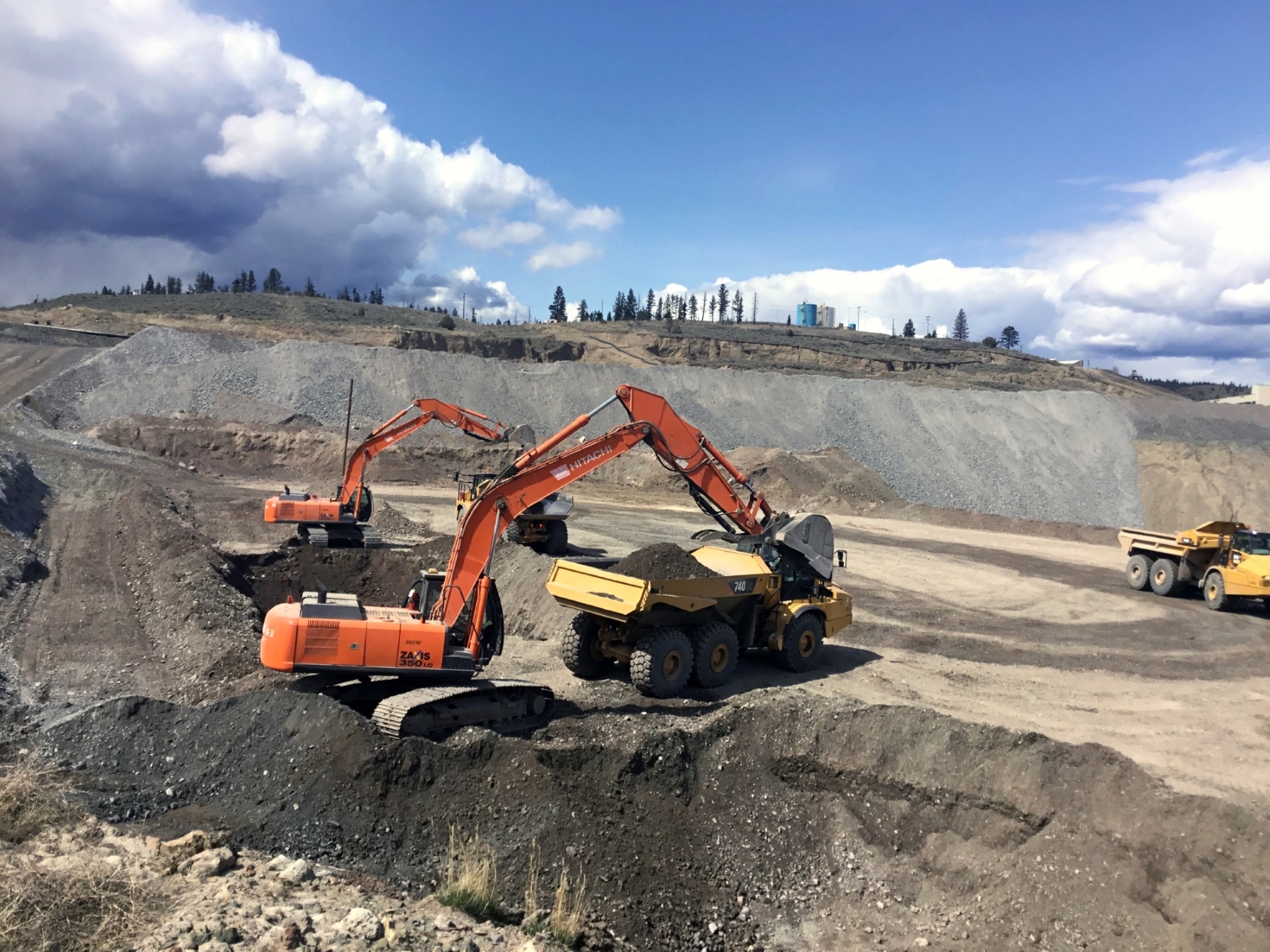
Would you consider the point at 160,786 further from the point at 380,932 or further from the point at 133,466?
the point at 133,466

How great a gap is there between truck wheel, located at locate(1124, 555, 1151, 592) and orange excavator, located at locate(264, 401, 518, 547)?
15868 millimetres

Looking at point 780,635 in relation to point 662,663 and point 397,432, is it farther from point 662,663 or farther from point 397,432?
point 397,432

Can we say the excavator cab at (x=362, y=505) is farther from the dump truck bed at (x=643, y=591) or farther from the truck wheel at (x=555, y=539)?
the dump truck bed at (x=643, y=591)

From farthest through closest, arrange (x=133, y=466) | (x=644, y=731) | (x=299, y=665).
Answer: (x=133, y=466), (x=644, y=731), (x=299, y=665)

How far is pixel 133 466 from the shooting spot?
30.5 m

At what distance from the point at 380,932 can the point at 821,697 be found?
6.08 meters

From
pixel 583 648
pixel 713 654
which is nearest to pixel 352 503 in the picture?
pixel 583 648

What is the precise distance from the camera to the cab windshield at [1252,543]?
62.1 feet

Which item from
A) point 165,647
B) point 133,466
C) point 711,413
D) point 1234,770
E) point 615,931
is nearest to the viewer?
point 615,931

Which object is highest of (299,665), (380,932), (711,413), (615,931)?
(711,413)

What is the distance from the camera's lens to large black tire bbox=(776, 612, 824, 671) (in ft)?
39.8

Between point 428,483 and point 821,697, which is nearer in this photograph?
point 821,697

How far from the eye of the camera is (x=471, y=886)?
5.97m

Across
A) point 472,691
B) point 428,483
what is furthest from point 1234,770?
point 428,483
